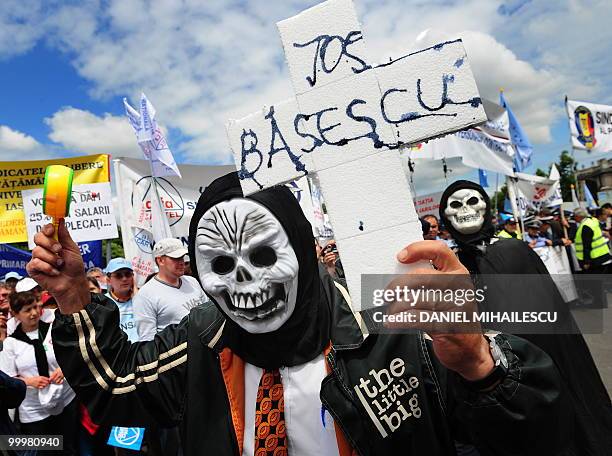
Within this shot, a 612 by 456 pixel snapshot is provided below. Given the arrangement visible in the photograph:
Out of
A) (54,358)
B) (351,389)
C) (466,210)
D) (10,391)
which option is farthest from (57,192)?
(54,358)

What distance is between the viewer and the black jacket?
3.50ft

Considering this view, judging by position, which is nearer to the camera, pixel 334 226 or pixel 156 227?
pixel 334 226

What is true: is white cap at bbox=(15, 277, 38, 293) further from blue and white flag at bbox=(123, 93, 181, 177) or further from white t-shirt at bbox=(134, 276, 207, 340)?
blue and white flag at bbox=(123, 93, 181, 177)

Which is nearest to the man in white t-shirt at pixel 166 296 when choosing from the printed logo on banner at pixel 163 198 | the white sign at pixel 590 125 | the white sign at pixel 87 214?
the printed logo on banner at pixel 163 198

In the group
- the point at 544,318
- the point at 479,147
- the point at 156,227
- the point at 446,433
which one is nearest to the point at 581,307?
the point at 479,147

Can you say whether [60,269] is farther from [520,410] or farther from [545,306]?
[545,306]

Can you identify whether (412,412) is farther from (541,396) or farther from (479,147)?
(479,147)

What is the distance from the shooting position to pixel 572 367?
2502 millimetres

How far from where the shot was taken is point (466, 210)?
3430 mm

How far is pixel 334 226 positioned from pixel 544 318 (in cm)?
220

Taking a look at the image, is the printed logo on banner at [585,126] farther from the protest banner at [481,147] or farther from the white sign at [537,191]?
the protest banner at [481,147]

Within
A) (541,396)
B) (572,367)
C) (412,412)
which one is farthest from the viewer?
(572,367)

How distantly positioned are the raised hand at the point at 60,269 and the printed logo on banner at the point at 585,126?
29.5ft

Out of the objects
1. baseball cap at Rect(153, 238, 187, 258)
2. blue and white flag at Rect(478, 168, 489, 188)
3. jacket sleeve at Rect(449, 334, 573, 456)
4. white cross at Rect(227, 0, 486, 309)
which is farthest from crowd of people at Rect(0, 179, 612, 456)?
blue and white flag at Rect(478, 168, 489, 188)
